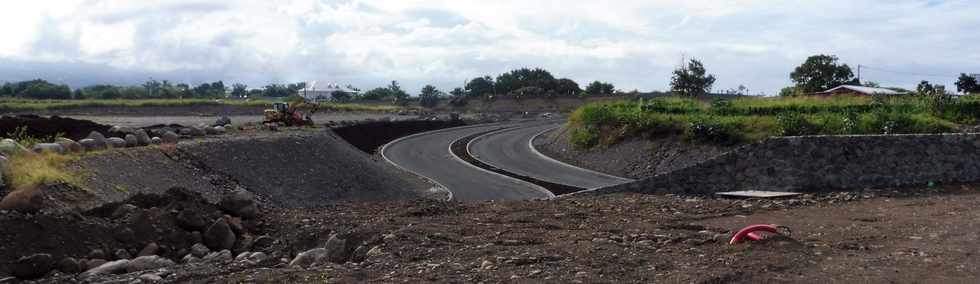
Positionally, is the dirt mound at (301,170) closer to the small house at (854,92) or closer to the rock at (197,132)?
the rock at (197,132)

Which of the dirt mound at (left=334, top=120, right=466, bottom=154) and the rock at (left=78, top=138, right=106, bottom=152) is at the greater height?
the rock at (left=78, top=138, right=106, bottom=152)

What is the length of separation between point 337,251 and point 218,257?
1.90m

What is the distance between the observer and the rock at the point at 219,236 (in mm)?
12922

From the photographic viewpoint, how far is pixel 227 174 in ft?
82.2

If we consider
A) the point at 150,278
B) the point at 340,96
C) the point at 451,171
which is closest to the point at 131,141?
the point at 150,278

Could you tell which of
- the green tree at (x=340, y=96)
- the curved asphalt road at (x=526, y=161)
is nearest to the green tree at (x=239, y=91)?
the green tree at (x=340, y=96)

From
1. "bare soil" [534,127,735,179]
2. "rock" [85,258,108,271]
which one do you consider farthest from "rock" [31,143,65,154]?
"bare soil" [534,127,735,179]

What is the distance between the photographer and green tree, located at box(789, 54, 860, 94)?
254 ft

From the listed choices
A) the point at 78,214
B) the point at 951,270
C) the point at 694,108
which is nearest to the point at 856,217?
the point at 951,270

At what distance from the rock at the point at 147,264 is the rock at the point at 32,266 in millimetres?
1287

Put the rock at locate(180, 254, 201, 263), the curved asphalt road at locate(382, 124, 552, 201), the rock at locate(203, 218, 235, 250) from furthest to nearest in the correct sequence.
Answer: the curved asphalt road at locate(382, 124, 552, 201), the rock at locate(203, 218, 235, 250), the rock at locate(180, 254, 201, 263)

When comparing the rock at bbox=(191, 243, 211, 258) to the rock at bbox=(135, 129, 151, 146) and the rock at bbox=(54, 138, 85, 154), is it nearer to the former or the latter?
the rock at bbox=(54, 138, 85, 154)

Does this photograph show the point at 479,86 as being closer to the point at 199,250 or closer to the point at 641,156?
the point at 641,156

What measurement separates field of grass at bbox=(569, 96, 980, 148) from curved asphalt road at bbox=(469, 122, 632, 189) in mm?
3403
